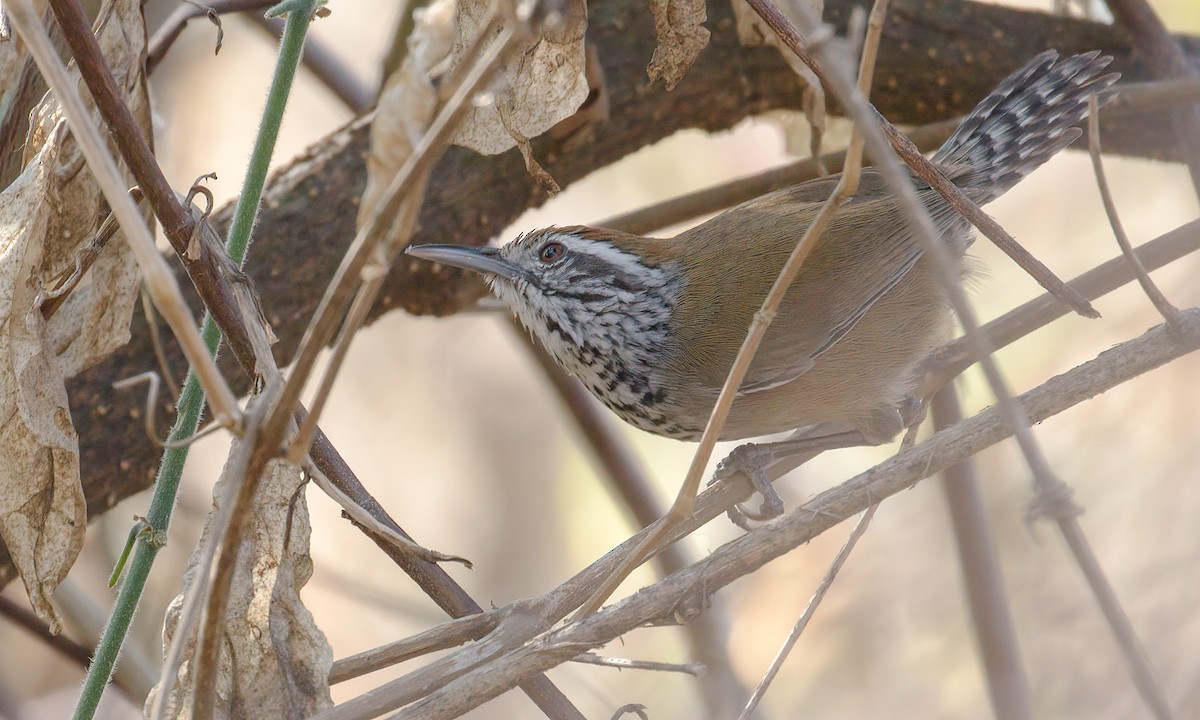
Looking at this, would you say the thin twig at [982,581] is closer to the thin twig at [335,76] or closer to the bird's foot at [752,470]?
the bird's foot at [752,470]

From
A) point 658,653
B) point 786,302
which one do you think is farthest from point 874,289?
point 658,653

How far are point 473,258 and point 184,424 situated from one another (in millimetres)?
1574

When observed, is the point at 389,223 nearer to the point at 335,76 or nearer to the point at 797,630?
the point at 797,630

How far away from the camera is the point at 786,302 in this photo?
3451mm

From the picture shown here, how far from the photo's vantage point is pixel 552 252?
12.1ft

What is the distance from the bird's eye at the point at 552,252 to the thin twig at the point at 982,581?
1.35m

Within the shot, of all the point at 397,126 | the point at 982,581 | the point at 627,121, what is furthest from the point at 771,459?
the point at 397,126

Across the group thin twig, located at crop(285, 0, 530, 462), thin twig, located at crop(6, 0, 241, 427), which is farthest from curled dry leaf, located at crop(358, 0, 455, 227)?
thin twig, located at crop(6, 0, 241, 427)

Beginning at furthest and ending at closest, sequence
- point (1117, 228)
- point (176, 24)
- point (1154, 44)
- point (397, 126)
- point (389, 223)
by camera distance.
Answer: point (1154, 44) → point (176, 24) → point (1117, 228) → point (397, 126) → point (389, 223)

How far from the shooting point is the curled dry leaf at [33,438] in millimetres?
2074

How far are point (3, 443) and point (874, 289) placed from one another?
8.07 ft

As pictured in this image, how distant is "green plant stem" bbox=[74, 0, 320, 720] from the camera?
1.89 meters

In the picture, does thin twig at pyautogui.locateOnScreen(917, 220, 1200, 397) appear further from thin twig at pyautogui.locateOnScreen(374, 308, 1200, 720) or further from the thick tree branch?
the thick tree branch

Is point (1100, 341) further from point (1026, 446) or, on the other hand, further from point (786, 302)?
point (1026, 446)
